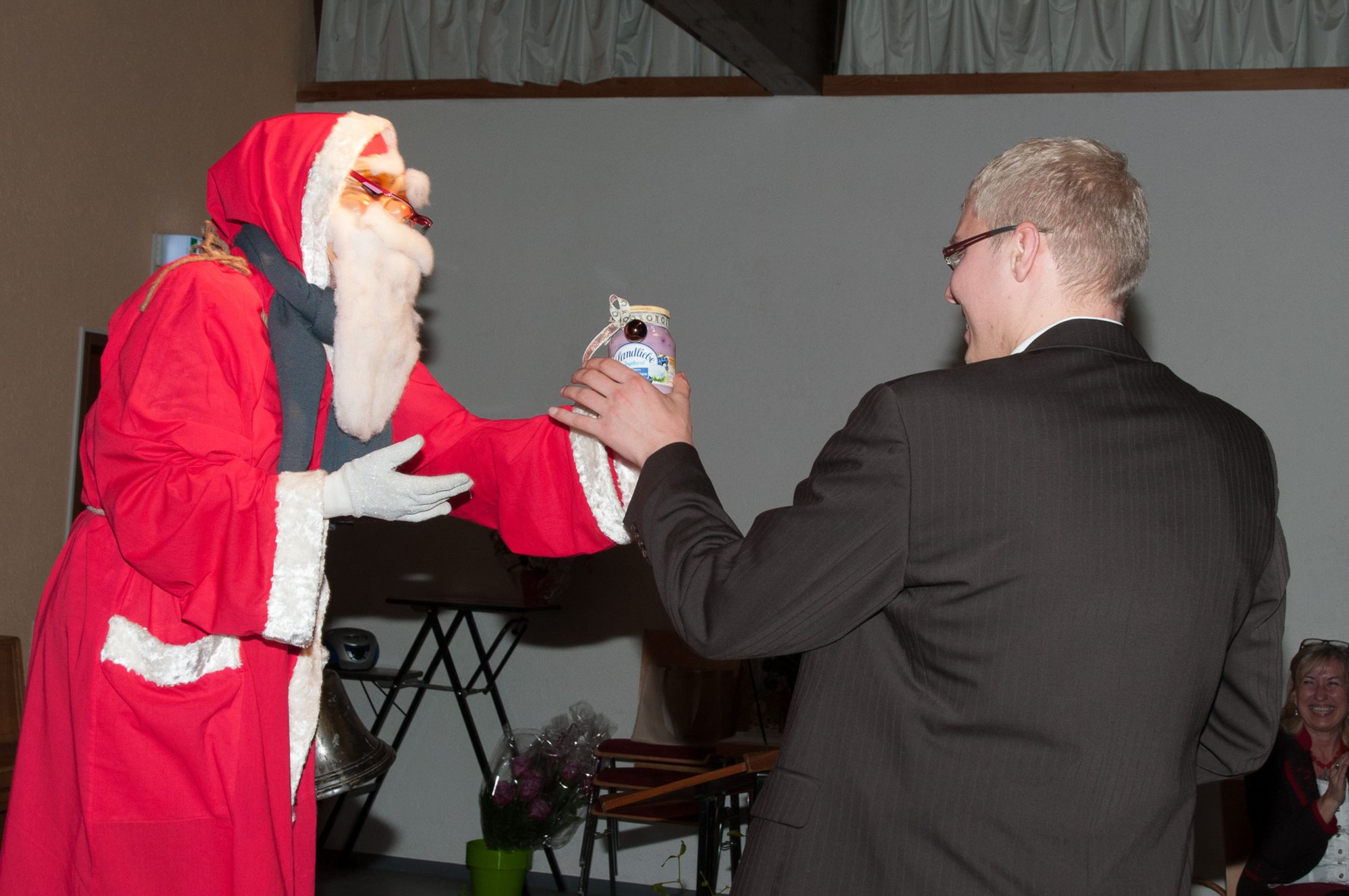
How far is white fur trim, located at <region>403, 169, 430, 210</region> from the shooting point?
219 cm

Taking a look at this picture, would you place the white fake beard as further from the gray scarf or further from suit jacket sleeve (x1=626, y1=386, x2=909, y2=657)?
suit jacket sleeve (x1=626, y1=386, x2=909, y2=657)

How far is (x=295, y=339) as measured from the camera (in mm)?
1932

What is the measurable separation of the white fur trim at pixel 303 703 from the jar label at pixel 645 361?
0.58m

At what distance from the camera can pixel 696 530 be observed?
1403mm

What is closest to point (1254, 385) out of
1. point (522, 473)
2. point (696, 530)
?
point (522, 473)

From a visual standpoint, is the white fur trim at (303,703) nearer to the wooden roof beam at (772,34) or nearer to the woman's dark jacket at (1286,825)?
the wooden roof beam at (772,34)

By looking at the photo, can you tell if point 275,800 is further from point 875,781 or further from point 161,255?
point 161,255

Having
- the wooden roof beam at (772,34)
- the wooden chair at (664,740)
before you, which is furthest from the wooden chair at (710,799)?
the wooden roof beam at (772,34)

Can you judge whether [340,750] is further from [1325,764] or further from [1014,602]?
[1325,764]

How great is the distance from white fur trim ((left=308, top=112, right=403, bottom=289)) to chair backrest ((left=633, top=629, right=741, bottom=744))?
281 centimetres

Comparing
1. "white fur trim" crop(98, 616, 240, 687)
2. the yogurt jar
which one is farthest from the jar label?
"white fur trim" crop(98, 616, 240, 687)

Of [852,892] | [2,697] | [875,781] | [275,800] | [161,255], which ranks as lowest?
[2,697]

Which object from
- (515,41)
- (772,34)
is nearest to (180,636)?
(772,34)

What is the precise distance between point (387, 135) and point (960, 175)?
9.51 feet
